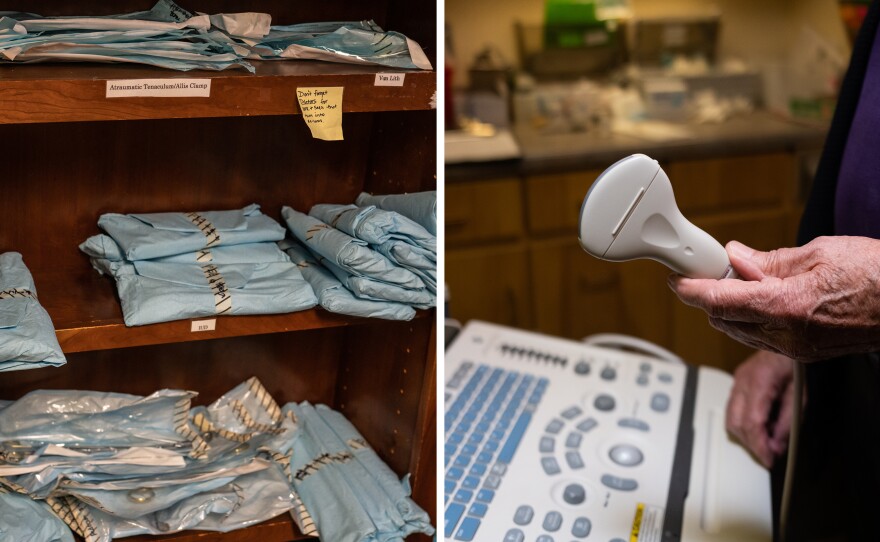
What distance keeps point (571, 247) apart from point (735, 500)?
160cm

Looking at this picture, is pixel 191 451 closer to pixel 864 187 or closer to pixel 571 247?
pixel 864 187

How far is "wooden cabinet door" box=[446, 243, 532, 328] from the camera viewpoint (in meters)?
2.44

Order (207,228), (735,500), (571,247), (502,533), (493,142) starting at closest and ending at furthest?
1. (502,533)
2. (735,500)
3. (207,228)
4. (493,142)
5. (571,247)

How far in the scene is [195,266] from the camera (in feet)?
3.89

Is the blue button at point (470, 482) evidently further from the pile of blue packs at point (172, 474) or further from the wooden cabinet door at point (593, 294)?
the wooden cabinet door at point (593, 294)

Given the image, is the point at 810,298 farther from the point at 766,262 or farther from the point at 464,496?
the point at 464,496

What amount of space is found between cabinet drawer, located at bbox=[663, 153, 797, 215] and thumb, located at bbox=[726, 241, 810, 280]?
177cm

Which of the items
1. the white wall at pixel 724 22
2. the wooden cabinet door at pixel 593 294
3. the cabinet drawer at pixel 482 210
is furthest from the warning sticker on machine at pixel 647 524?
the white wall at pixel 724 22

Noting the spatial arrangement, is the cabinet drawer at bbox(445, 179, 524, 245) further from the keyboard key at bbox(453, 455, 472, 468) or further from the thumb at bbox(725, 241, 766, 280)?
the thumb at bbox(725, 241, 766, 280)

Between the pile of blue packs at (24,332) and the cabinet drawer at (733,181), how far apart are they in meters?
1.84

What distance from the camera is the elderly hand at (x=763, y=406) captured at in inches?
41.8

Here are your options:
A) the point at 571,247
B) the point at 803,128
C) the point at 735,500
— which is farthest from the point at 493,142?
the point at 735,500

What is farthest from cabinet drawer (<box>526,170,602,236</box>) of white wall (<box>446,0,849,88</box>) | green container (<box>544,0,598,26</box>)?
green container (<box>544,0,598,26</box>)

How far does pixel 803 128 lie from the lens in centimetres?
263
